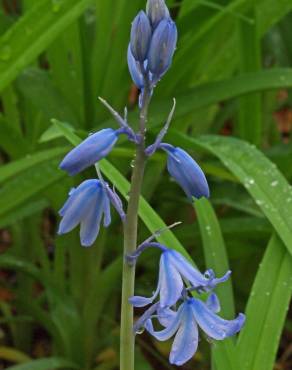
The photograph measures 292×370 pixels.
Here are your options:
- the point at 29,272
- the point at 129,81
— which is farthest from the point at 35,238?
the point at 129,81

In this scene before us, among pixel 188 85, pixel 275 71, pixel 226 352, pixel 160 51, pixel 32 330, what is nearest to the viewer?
pixel 160 51

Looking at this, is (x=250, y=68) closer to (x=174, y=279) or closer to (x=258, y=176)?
(x=258, y=176)

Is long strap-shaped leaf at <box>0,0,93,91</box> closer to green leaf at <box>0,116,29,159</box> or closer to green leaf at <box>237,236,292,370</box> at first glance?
green leaf at <box>0,116,29,159</box>

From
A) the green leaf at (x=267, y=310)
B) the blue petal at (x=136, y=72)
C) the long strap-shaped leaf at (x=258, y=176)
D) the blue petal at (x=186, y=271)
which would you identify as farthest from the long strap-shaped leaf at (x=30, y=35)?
the blue petal at (x=186, y=271)

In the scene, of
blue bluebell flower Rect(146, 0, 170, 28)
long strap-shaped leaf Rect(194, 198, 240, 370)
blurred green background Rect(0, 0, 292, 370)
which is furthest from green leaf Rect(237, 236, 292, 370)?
blue bluebell flower Rect(146, 0, 170, 28)

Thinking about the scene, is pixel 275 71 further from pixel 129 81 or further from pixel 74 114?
pixel 74 114

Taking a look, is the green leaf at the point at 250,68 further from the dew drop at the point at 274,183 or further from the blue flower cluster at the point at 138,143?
the blue flower cluster at the point at 138,143

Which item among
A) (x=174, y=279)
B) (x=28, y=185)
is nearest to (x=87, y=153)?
(x=174, y=279)
